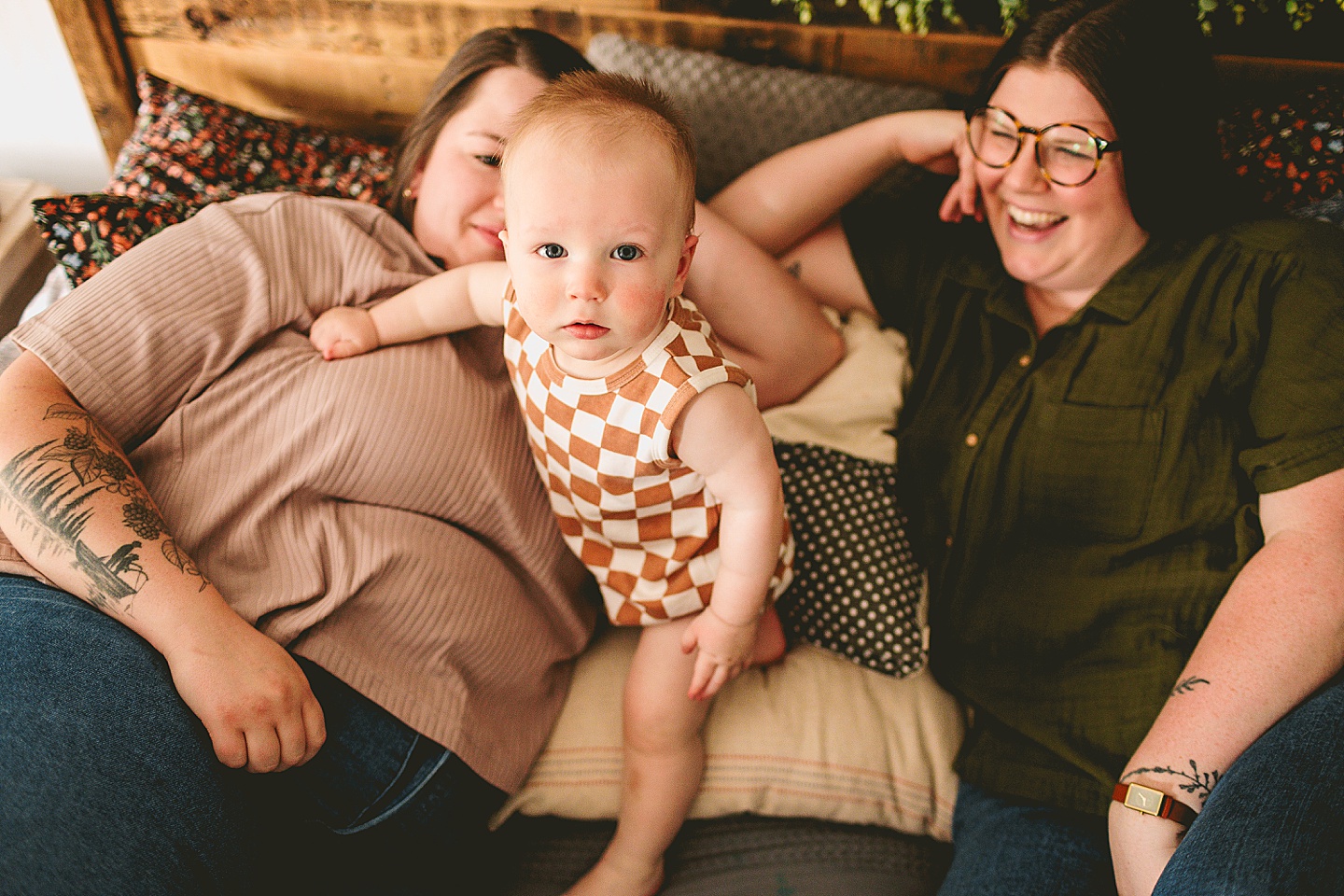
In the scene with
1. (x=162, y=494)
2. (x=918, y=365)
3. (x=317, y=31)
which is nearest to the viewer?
(x=162, y=494)

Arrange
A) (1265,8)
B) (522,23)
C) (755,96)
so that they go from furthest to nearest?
1. (522,23)
2. (755,96)
3. (1265,8)

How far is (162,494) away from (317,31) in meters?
1.21

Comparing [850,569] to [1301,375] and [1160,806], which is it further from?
Answer: [1301,375]

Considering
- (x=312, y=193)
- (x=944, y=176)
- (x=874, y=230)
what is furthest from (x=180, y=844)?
(x=944, y=176)

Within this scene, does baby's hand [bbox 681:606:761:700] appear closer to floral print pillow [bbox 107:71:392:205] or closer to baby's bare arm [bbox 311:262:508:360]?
baby's bare arm [bbox 311:262:508:360]

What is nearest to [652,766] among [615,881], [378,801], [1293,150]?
[615,881]

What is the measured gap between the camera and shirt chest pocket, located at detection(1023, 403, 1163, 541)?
1.27 meters

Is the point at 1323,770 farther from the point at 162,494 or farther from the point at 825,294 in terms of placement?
the point at 162,494

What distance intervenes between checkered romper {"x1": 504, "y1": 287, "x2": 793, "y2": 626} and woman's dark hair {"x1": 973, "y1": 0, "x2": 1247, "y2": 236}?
0.67 metres

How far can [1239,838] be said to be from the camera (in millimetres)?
870

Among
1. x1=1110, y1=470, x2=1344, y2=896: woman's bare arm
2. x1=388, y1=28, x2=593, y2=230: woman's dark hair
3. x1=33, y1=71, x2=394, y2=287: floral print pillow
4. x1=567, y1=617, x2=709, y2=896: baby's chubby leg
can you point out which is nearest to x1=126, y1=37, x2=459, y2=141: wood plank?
x1=33, y1=71, x2=394, y2=287: floral print pillow

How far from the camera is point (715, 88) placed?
62.4 inches

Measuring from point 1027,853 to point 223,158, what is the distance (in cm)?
178

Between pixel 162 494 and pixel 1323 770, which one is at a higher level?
pixel 162 494
